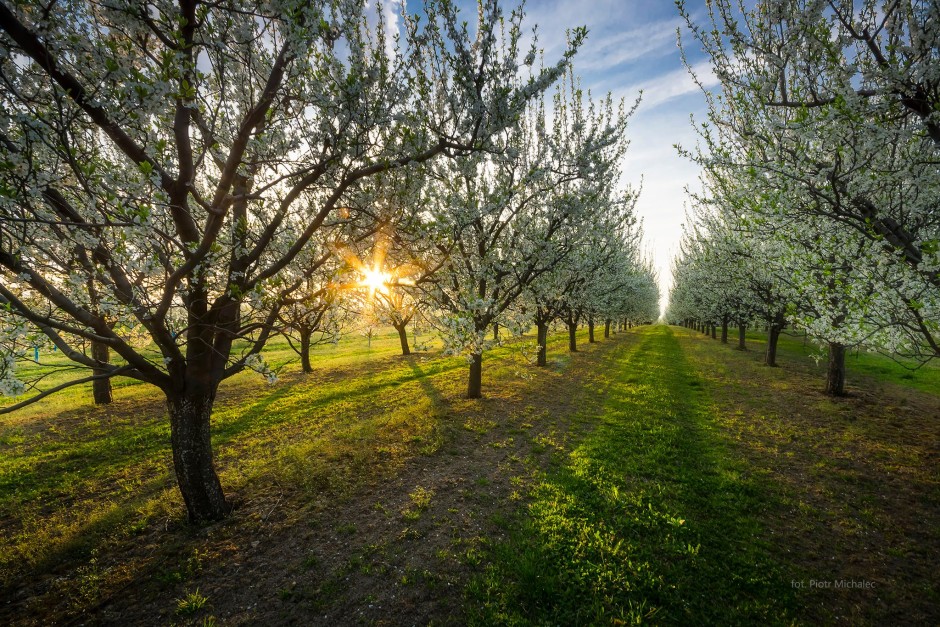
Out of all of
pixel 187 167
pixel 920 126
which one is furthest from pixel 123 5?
pixel 920 126

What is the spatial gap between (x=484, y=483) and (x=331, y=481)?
374 centimetres

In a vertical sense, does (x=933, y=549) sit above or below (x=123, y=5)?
below

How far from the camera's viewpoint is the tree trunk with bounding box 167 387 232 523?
671cm

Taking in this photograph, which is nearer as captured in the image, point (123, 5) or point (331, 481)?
point (123, 5)

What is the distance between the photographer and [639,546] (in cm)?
630

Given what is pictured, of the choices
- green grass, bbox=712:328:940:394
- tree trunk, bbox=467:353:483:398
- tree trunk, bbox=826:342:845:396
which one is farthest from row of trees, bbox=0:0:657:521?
green grass, bbox=712:328:940:394

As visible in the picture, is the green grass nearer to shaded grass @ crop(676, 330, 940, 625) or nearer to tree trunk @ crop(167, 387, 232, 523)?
shaded grass @ crop(676, 330, 940, 625)

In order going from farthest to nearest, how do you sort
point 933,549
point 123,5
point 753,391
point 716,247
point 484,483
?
point 716,247, point 753,391, point 484,483, point 933,549, point 123,5

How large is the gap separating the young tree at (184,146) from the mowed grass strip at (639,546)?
5965 mm

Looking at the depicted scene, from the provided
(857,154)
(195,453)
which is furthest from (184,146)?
(857,154)

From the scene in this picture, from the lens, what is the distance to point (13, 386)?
4.77 meters

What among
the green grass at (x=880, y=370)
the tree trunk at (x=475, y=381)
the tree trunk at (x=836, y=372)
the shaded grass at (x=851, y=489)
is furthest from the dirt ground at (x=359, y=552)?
the green grass at (x=880, y=370)

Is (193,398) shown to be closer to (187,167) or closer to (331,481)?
(331,481)

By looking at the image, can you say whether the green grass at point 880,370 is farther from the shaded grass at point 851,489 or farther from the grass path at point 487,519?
the grass path at point 487,519
